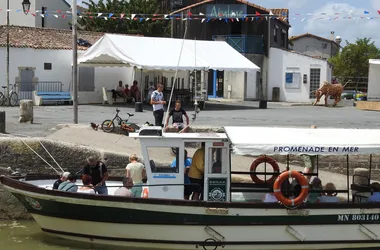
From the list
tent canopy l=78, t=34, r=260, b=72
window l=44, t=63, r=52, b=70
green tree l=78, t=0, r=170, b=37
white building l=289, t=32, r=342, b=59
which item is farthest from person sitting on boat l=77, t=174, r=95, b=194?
white building l=289, t=32, r=342, b=59

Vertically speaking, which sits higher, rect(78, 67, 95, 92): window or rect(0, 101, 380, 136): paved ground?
rect(78, 67, 95, 92): window

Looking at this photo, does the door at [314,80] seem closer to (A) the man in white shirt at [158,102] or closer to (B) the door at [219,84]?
(B) the door at [219,84]

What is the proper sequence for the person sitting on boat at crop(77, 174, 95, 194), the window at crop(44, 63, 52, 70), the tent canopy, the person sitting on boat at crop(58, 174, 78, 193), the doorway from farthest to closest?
the doorway, the window at crop(44, 63, 52, 70), the tent canopy, the person sitting on boat at crop(77, 174, 95, 194), the person sitting on boat at crop(58, 174, 78, 193)

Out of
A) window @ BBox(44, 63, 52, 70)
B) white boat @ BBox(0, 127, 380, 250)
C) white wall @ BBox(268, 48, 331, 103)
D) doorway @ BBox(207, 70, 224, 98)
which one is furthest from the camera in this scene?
doorway @ BBox(207, 70, 224, 98)

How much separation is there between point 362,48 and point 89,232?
46911mm

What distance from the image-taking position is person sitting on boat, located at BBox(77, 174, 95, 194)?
11198mm

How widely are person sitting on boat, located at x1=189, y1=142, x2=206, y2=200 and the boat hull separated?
387 millimetres

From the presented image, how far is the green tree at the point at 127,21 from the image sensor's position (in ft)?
152

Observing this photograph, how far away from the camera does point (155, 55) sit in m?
28.8

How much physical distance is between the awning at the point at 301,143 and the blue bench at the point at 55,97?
19.4 metres

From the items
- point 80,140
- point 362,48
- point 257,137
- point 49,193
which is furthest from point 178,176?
point 362,48

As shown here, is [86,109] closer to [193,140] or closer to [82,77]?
[82,77]

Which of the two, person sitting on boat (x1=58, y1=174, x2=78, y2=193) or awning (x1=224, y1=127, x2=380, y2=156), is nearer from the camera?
awning (x1=224, y1=127, x2=380, y2=156)

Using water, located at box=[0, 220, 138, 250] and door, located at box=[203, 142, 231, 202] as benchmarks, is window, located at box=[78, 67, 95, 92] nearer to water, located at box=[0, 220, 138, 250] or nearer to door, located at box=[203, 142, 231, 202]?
water, located at box=[0, 220, 138, 250]
